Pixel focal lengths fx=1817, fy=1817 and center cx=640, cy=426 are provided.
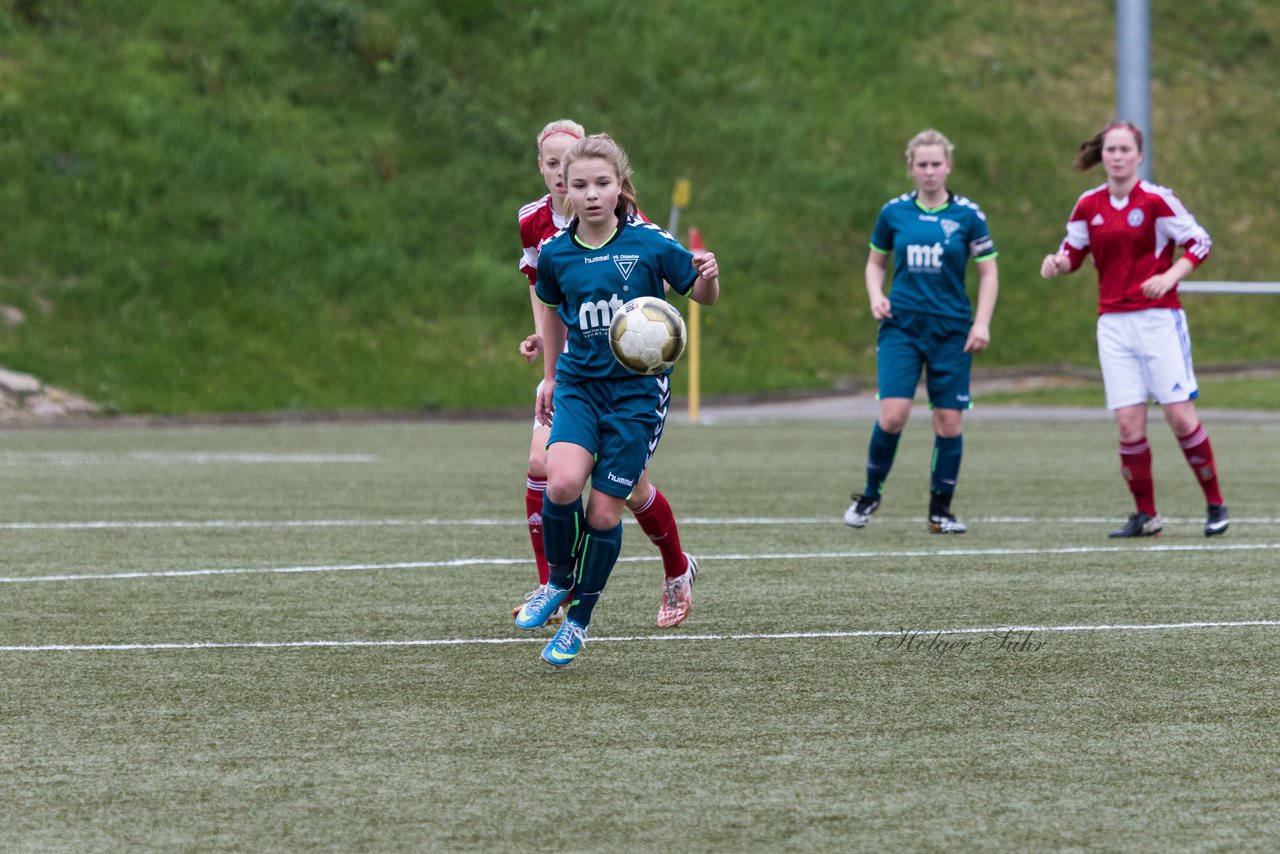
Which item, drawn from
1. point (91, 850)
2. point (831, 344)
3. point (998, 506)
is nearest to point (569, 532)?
point (91, 850)

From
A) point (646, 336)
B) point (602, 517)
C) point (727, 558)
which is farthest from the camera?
point (727, 558)

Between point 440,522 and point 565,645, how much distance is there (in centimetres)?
476

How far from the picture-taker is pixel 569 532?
5.89 meters

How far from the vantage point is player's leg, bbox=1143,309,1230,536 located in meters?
9.02

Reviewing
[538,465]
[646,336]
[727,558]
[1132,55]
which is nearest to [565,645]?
[646,336]

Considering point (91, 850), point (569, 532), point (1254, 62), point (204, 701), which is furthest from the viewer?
point (1254, 62)

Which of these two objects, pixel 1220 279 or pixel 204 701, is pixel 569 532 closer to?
pixel 204 701

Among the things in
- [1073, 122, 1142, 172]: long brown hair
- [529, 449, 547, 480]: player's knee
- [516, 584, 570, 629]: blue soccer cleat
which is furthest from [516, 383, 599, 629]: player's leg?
[1073, 122, 1142, 172]: long brown hair

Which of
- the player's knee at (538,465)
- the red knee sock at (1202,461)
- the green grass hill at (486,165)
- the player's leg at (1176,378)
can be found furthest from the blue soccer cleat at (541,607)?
the green grass hill at (486,165)

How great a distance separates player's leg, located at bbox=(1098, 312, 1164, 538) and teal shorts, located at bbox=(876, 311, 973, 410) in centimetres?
77

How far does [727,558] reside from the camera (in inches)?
331

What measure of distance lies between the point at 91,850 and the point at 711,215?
97.0 ft

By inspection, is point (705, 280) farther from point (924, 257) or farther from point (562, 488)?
point (924, 257)

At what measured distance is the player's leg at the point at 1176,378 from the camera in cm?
→ 902
